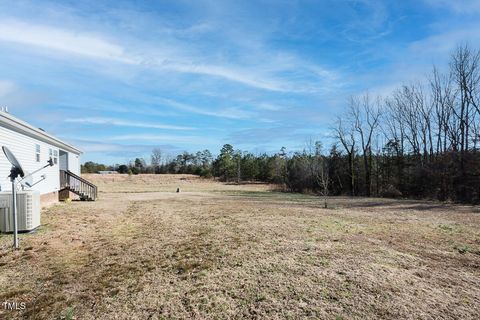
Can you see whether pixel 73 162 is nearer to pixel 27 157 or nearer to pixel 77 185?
Answer: pixel 77 185

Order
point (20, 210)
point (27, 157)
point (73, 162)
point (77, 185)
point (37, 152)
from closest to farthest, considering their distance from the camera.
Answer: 1. point (20, 210)
2. point (27, 157)
3. point (37, 152)
4. point (77, 185)
5. point (73, 162)

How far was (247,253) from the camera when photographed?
560cm

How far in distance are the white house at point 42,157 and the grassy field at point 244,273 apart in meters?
3.19

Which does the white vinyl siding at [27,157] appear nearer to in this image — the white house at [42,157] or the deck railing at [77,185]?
the white house at [42,157]

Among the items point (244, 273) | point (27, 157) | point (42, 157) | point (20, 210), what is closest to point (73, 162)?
point (42, 157)

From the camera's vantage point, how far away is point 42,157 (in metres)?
12.9

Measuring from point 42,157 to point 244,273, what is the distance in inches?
469

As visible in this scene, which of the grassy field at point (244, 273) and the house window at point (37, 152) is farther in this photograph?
the house window at point (37, 152)

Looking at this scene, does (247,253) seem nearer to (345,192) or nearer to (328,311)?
(328,311)

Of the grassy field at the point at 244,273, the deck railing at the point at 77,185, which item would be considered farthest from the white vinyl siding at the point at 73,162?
the grassy field at the point at 244,273

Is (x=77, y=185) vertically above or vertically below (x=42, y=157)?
below

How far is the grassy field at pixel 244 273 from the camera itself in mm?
3510

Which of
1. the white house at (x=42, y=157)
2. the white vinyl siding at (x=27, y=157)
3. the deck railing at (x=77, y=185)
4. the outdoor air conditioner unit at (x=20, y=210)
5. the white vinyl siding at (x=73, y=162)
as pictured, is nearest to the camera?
the outdoor air conditioner unit at (x=20, y=210)

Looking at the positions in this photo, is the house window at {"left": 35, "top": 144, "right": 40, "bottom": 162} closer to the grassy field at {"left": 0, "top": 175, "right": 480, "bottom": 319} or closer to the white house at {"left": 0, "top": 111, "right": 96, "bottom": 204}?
the white house at {"left": 0, "top": 111, "right": 96, "bottom": 204}
